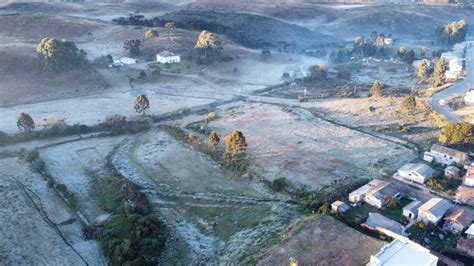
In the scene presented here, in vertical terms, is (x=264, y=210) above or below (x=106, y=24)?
below

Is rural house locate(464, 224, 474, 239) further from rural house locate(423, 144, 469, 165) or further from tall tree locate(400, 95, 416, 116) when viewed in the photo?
tall tree locate(400, 95, 416, 116)

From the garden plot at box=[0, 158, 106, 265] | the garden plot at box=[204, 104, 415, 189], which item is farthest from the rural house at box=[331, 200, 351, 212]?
the garden plot at box=[0, 158, 106, 265]

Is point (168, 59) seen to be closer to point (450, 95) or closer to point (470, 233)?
point (450, 95)

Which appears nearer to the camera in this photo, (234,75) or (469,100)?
(469,100)

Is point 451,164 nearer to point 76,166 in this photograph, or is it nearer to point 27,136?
point 76,166

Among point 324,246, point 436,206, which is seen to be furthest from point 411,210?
point 324,246

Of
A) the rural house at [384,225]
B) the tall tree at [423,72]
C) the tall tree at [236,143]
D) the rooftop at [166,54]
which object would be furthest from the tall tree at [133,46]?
the rural house at [384,225]

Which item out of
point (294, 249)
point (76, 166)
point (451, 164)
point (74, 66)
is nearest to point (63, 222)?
point (76, 166)
